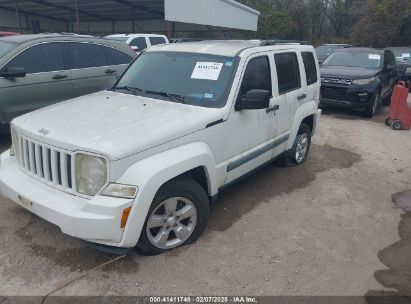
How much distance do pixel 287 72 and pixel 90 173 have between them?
307cm

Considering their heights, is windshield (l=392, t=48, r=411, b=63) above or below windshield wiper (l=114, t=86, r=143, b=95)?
above

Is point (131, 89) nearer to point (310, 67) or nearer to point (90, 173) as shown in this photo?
point (90, 173)

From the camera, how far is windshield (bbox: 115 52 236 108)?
3.74m

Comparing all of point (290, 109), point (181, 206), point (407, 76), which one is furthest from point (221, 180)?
point (407, 76)

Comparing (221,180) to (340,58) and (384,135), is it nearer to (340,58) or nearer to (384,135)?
(384,135)

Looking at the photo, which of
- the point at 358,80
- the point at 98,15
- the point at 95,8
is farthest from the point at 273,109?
the point at 98,15

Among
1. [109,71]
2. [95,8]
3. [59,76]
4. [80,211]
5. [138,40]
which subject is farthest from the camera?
[95,8]

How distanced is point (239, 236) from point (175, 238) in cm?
72

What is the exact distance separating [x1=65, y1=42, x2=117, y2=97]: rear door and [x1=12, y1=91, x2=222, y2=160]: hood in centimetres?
264

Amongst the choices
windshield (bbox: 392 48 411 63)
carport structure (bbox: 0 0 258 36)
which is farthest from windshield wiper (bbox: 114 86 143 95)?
windshield (bbox: 392 48 411 63)

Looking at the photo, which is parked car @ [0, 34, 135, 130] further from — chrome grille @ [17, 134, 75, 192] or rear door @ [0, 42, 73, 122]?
chrome grille @ [17, 134, 75, 192]

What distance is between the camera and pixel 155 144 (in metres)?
2.99

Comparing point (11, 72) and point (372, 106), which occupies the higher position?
point (11, 72)

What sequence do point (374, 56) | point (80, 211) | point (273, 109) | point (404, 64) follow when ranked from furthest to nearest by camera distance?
point (404, 64), point (374, 56), point (273, 109), point (80, 211)
